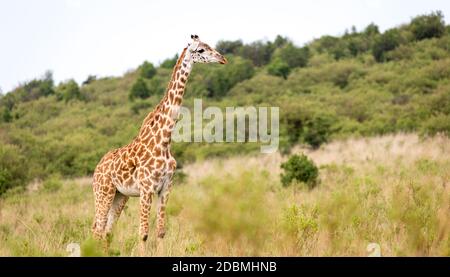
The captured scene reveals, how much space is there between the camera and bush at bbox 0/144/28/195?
18194 mm

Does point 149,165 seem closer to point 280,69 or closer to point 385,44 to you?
point 280,69

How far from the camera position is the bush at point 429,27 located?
43.2 m

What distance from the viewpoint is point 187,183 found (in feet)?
57.6

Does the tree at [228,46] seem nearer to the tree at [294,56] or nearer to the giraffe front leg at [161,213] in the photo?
the tree at [294,56]

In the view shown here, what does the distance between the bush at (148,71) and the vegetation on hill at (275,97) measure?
0.43 ft

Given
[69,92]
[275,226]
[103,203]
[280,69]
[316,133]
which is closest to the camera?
[275,226]

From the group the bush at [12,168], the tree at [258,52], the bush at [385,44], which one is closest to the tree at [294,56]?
the tree at [258,52]

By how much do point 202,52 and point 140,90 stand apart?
36824mm

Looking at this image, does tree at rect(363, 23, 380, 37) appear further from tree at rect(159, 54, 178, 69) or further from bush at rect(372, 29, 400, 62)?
tree at rect(159, 54, 178, 69)

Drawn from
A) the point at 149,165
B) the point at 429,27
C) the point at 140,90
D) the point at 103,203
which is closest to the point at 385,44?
the point at 429,27

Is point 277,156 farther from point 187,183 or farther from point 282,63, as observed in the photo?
point 282,63

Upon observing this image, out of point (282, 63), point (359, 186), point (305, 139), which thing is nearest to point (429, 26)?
point (282, 63)

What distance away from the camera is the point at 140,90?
141ft
